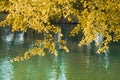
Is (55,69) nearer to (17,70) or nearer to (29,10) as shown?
(17,70)

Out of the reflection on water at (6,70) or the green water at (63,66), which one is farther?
the green water at (63,66)

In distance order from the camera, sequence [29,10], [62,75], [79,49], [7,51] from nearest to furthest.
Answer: [29,10] → [62,75] → [7,51] → [79,49]

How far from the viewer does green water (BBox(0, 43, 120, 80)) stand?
33444 mm

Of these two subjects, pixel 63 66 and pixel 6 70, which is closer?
pixel 6 70

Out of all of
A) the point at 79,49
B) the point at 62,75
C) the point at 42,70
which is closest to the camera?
the point at 62,75

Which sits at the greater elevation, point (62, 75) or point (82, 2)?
point (82, 2)

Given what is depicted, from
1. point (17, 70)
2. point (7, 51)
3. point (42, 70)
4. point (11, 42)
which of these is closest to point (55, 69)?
point (42, 70)

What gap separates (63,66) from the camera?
39094mm

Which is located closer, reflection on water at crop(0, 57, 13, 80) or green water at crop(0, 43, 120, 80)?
reflection on water at crop(0, 57, 13, 80)

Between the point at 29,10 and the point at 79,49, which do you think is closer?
the point at 29,10

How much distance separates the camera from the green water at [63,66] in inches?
1317

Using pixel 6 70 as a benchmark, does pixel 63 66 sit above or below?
below

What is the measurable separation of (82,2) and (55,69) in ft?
76.6

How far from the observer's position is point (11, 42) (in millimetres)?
58062
